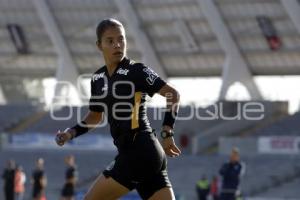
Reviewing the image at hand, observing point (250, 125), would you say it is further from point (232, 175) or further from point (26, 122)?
point (232, 175)

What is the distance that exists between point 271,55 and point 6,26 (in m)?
13.8

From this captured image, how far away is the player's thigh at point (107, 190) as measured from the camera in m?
6.69

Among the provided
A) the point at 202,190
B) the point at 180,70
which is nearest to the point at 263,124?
the point at 180,70

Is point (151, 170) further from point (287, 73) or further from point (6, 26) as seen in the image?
point (6, 26)

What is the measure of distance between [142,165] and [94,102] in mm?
656

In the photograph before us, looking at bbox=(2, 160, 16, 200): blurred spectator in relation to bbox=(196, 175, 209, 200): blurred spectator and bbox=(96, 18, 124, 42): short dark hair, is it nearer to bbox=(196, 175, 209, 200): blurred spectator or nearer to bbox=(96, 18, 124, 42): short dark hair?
bbox=(196, 175, 209, 200): blurred spectator

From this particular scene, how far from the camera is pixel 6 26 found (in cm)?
5088

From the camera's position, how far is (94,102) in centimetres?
702

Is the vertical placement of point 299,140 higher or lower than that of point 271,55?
lower

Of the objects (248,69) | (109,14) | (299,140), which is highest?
(109,14)

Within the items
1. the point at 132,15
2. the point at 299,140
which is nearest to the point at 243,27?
the point at 132,15

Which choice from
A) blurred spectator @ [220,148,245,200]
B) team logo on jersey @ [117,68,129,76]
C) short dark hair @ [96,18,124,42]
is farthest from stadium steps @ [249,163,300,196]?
short dark hair @ [96,18,124,42]

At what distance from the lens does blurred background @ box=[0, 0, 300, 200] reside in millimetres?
38188

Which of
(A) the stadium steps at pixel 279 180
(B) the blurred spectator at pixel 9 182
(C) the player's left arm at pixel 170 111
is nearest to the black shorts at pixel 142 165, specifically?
(C) the player's left arm at pixel 170 111
